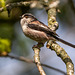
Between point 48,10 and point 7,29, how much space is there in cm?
200

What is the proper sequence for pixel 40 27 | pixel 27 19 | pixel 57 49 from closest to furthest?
1. pixel 57 49
2. pixel 40 27
3. pixel 27 19

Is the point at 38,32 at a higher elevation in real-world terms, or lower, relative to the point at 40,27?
lower

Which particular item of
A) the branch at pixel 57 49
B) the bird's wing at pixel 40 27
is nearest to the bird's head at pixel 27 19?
the bird's wing at pixel 40 27

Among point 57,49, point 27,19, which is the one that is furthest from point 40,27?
point 57,49

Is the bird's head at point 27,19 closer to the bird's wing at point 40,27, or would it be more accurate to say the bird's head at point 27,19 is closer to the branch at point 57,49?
the bird's wing at point 40,27

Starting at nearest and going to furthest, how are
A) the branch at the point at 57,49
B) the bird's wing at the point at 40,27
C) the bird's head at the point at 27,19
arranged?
the branch at the point at 57,49 < the bird's wing at the point at 40,27 < the bird's head at the point at 27,19

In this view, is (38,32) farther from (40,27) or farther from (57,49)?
(57,49)

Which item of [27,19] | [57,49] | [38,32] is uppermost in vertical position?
[27,19]

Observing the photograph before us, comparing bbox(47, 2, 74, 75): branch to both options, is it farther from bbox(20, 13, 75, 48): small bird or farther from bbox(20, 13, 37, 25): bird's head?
bbox(20, 13, 37, 25): bird's head

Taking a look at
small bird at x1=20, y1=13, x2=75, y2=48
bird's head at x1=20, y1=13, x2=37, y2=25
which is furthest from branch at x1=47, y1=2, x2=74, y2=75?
bird's head at x1=20, y1=13, x2=37, y2=25

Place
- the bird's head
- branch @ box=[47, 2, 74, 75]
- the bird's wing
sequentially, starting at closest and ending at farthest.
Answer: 1. branch @ box=[47, 2, 74, 75]
2. the bird's wing
3. the bird's head

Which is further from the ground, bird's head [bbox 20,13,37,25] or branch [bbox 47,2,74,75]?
bird's head [bbox 20,13,37,25]

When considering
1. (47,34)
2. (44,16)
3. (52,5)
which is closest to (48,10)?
(52,5)

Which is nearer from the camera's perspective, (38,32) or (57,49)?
(57,49)
